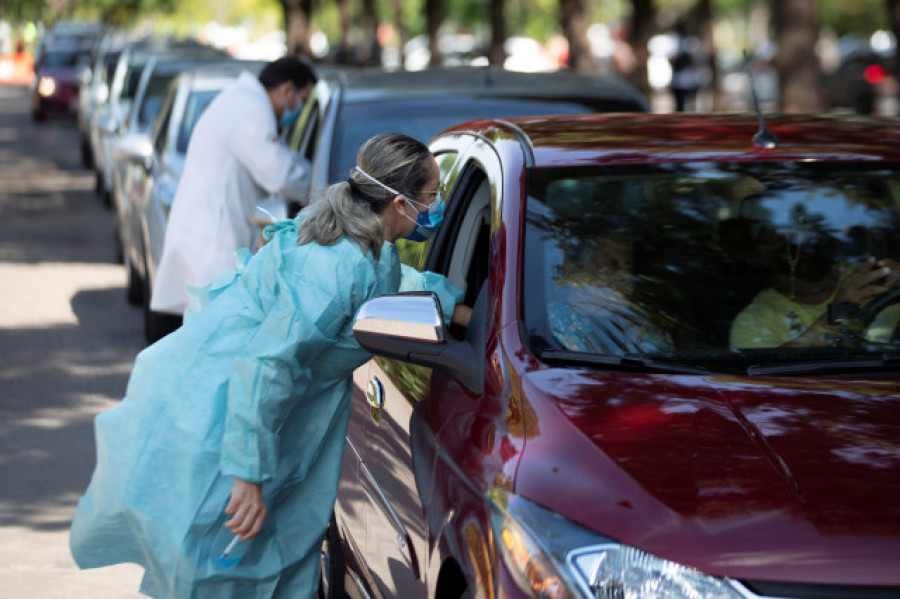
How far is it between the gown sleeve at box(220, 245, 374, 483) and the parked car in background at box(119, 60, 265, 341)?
6316 mm

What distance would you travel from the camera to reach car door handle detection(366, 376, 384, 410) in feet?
14.2

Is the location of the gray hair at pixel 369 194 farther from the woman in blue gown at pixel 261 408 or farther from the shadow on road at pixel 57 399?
the shadow on road at pixel 57 399

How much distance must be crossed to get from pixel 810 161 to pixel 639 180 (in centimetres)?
46

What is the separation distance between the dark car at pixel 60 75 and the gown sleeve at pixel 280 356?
123 ft

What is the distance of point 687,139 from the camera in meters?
4.36

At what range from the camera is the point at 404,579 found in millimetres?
3830

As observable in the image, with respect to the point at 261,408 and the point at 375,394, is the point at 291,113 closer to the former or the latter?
the point at 375,394

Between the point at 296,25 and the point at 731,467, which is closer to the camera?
the point at 731,467

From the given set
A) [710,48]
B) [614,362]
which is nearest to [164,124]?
[614,362]

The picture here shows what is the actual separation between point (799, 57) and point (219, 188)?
7.90 m

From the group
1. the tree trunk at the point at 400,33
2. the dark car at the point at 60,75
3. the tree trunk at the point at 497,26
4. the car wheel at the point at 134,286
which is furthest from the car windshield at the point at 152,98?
the tree trunk at the point at 400,33

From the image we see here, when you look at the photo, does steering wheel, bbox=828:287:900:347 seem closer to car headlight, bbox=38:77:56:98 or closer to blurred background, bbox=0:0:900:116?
blurred background, bbox=0:0:900:116

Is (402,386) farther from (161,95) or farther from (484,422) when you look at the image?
(161,95)

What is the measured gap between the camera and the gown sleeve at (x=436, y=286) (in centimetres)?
421
